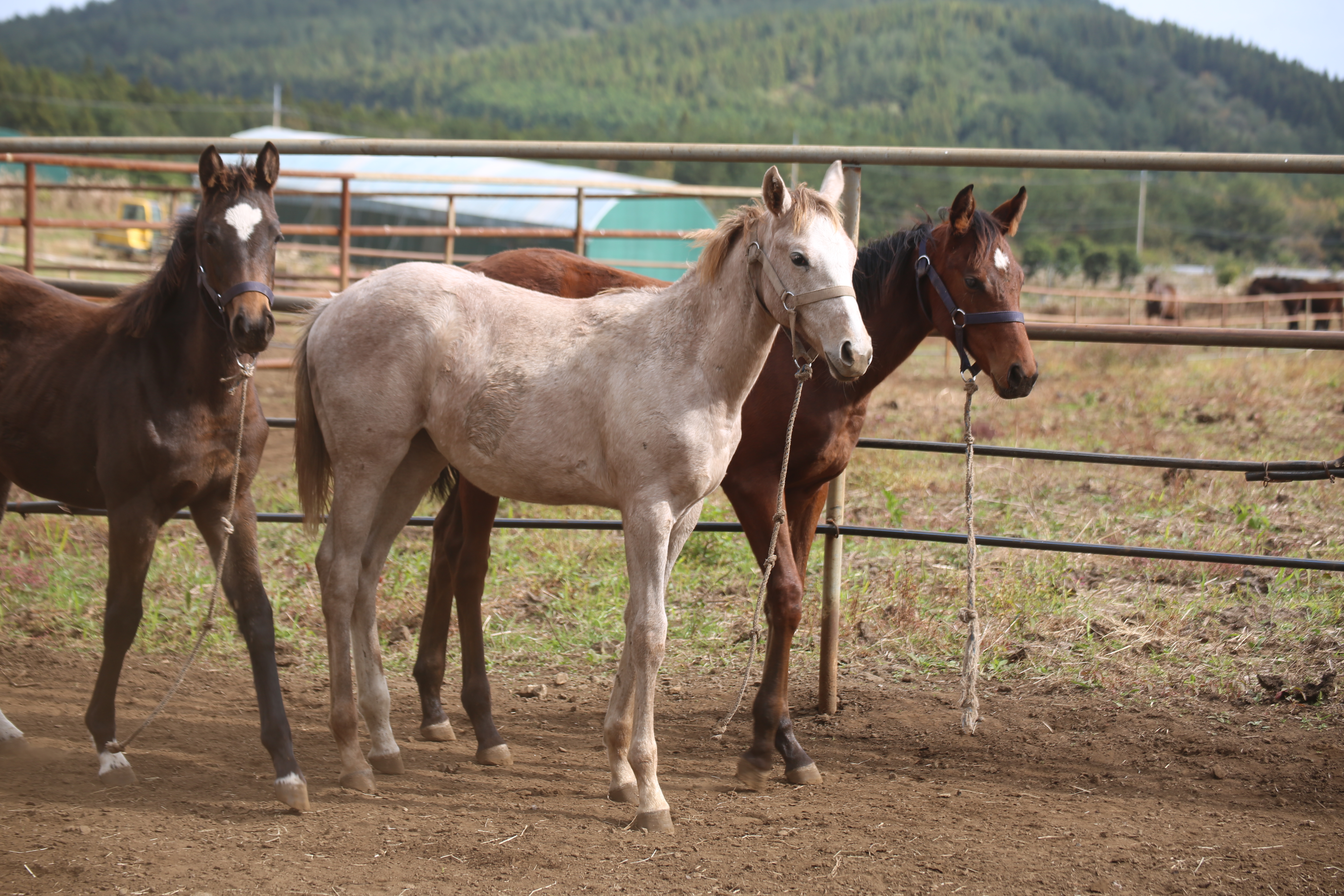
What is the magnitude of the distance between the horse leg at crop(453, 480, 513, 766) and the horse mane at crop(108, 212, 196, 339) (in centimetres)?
111

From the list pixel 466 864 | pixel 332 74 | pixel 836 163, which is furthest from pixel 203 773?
pixel 332 74

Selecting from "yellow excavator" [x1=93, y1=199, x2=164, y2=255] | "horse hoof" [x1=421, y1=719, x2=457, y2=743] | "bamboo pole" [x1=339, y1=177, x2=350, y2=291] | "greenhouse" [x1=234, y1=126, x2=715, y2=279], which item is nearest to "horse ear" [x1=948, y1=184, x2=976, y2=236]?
"horse hoof" [x1=421, y1=719, x2=457, y2=743]

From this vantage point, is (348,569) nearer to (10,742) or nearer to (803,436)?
(10,742)

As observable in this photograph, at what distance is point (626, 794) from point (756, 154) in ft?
7.33

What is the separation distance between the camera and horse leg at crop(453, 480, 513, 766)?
342 centimetres

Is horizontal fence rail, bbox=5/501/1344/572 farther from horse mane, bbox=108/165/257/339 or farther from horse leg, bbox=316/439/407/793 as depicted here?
horse mane, bbox=108/165/257/339

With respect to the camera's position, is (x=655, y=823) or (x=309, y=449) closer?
(x=655, y=823)

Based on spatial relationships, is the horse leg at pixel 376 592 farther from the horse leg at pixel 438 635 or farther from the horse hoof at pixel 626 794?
the horse hoof at pixel 626 794

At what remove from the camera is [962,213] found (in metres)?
3.13

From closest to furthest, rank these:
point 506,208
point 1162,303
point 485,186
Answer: point 1162,303 < point 485,186 < point 506,208

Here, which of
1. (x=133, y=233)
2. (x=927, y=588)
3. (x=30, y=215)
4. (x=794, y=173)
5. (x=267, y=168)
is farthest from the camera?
(x=133, y=233)

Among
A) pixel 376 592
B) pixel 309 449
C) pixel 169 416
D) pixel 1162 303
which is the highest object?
pixel 1162 303

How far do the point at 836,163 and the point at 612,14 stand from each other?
157896 mm

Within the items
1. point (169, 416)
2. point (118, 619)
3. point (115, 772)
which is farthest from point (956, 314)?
point (115, 772)
